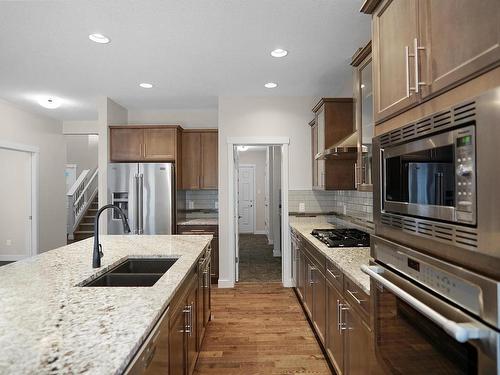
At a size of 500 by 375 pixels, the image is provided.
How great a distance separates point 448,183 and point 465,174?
3.5 inches

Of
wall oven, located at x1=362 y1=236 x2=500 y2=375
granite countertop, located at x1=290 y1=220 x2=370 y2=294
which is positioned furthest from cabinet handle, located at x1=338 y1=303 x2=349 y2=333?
wall oven, located at x1=362 y1=236 x2=500 y2=375

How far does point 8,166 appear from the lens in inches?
232

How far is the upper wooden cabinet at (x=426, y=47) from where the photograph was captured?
0.81m

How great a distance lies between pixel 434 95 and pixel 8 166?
7.06 metres

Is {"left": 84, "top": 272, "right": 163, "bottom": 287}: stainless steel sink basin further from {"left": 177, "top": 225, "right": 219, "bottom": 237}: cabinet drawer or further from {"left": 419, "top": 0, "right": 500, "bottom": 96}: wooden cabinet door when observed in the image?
{"left": 177, "top": 225, "right": 219, "bottom": 237}: cabinet drawer

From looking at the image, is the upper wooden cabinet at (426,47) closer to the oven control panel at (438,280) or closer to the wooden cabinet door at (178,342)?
the oven control panel at (438,280)

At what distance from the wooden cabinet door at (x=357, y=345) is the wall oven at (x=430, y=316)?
26 cm

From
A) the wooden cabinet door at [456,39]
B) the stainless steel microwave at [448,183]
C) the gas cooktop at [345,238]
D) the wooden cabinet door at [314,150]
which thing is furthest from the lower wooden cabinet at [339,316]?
the wooden cabinet door at [314,150]

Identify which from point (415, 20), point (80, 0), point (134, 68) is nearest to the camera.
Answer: point (415, 20)

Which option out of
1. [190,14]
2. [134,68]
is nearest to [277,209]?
[134,68]

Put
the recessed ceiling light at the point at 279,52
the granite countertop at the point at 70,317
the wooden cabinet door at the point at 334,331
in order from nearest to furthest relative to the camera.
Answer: the granite countertop at the point at 70,317
the wooden cabinet door at the point at 334,331
the recessed ceiling light at the point at 279,52

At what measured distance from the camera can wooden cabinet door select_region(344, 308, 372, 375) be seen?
1.59 meters

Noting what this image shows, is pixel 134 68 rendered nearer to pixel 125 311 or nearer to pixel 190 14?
pixel 190 14

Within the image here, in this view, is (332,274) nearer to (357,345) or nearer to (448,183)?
(357,345)
